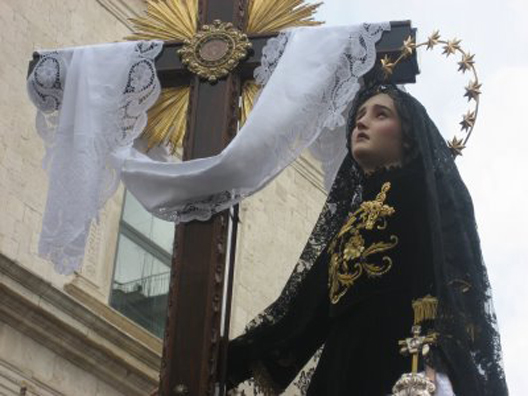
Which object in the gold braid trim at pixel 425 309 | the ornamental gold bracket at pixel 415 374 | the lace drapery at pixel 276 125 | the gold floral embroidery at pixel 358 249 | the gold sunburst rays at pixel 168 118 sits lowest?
the ornamental gold bracket at pixel 415 374

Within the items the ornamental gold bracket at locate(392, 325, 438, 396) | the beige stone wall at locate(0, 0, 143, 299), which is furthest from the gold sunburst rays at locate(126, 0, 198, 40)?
the beige stone wall at locate(0, 0, 143, 299)

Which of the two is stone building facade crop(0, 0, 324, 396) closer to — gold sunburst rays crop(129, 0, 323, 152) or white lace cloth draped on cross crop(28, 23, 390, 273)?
gold sunburst rays crop(129, 0, 323, 152)

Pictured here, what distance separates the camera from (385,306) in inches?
230

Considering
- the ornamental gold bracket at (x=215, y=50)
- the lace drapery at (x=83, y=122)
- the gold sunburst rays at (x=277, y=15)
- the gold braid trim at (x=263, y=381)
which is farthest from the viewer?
the gold sunburst rays at (x=277, y=15)

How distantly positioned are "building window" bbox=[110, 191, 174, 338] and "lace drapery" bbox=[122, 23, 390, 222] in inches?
236

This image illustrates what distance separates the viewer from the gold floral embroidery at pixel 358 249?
232 inches

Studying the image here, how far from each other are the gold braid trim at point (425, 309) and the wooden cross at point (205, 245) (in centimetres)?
77

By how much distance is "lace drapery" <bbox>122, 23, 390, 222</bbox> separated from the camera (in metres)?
6.06

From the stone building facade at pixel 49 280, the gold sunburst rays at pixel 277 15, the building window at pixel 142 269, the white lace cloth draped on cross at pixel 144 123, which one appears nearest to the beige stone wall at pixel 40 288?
the stone building facade at pixel 49 280

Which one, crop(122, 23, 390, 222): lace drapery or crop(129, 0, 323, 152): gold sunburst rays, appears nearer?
crop(122, 23, 390, 222): lace drapery

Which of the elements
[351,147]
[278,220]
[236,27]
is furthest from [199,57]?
[278,220]

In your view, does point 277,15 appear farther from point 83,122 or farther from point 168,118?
point 83,122

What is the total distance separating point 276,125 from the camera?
6.12 m

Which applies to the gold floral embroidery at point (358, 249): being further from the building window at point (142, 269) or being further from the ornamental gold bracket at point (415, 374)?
the building window at point (142, 269)
